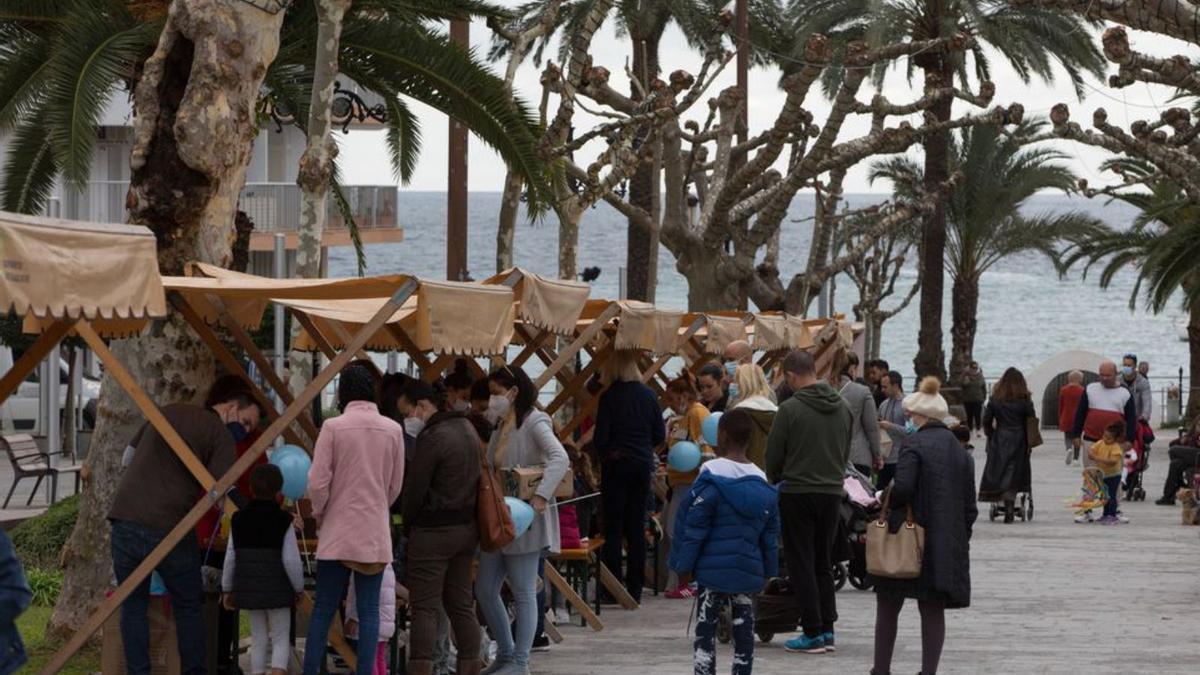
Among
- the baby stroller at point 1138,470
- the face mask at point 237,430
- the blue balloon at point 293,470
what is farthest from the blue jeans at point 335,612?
the baby stroller at point 1138,470

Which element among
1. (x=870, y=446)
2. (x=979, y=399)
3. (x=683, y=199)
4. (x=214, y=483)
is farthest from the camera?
(x=979, y=399)

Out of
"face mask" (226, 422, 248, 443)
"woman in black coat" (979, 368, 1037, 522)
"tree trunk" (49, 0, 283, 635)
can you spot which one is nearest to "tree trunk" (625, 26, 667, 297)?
"woman in black coat" (979, 368, 1037, 522)

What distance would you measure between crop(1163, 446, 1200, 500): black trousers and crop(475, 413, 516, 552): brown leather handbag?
1505 cm

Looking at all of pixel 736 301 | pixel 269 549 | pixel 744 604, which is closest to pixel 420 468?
pixel 269 549

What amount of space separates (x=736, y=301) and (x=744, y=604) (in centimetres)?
Result: 1996

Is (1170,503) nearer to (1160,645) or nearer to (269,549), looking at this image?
(1160,645)

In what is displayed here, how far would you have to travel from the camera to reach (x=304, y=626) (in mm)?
11602

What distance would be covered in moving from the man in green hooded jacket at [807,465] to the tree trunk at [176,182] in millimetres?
3630

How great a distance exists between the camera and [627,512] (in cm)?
1476

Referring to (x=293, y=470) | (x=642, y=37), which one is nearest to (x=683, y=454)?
(x=293, y=470)

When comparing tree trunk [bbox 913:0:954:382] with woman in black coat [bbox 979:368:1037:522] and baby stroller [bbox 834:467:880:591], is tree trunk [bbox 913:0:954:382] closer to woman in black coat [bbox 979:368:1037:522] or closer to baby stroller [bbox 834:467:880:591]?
woman in black coat [bbox 979:368:1037:522]

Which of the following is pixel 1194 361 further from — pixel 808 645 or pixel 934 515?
pixel 934 515

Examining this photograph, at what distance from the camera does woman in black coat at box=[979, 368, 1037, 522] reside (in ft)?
73.6

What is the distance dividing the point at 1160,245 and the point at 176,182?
95.3ft
